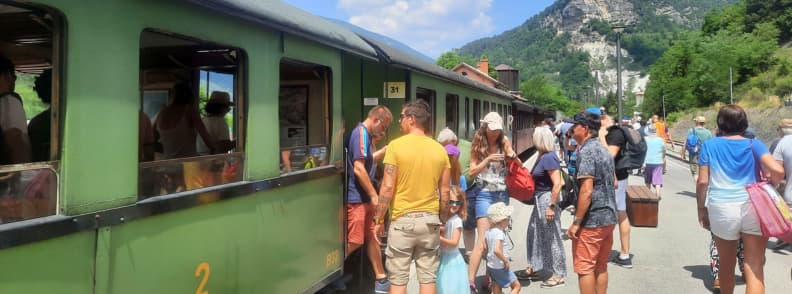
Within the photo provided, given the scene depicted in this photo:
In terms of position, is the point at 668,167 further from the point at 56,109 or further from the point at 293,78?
the point at 56,109

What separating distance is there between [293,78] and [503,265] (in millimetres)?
2424

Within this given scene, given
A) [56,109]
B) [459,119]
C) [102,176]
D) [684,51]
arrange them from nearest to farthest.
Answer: [56,109] < [102,176] < [459,119] < [684,51]

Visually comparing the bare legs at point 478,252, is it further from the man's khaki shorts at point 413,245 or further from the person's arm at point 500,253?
the man's khaki shorts at point 413,245

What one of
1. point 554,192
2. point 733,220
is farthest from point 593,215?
point 733,220

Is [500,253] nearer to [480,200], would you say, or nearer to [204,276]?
[480,200]

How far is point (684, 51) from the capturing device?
78312 mm

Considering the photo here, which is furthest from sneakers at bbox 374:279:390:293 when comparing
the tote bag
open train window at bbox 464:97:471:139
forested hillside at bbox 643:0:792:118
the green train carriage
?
forested hillside at bbox 643:0:792:118

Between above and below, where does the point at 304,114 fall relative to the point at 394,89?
below

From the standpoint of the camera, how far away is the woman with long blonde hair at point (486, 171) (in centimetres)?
509

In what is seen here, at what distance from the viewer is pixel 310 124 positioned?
516 cm

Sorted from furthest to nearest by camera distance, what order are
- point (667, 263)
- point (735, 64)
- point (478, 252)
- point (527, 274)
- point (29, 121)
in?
point (735, 64), point (667, 263), point (527, 274), point (478, 252), point (29, 121)

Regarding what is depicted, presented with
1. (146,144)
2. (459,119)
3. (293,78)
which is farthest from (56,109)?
(459,119)

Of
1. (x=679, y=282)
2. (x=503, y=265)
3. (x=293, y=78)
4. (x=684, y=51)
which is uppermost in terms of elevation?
(x=684, y=51)

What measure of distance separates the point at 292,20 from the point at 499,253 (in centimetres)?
251
